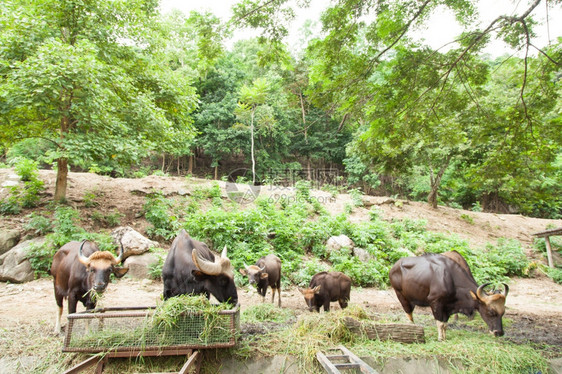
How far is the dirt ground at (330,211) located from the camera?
6.64 meters

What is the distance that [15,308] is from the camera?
22.0ft

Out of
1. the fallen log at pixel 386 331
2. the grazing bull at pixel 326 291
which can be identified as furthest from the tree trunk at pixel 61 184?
the fallen log at pixel 386 331

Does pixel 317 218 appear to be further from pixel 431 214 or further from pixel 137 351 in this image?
pixel 137 351

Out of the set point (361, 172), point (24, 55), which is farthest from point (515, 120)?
point (361, 172)

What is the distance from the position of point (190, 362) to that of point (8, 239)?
9.71 meters

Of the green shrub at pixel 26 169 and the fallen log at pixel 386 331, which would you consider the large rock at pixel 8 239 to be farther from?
the fallen log at pixel 386 331

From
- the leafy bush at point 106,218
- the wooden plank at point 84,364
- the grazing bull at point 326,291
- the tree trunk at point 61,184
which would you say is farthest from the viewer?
the leafy bush at point 106,218

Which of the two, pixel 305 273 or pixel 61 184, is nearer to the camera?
pixel 305 273

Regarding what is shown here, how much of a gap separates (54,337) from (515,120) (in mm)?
9692

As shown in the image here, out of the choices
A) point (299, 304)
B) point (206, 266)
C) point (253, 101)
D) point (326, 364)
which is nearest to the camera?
point (326, 364)

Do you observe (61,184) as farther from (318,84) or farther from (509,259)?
(509,259)

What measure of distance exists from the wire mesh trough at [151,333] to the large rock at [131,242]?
643 centimetres

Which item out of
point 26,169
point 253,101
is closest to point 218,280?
point 26,169

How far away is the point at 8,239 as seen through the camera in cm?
957
